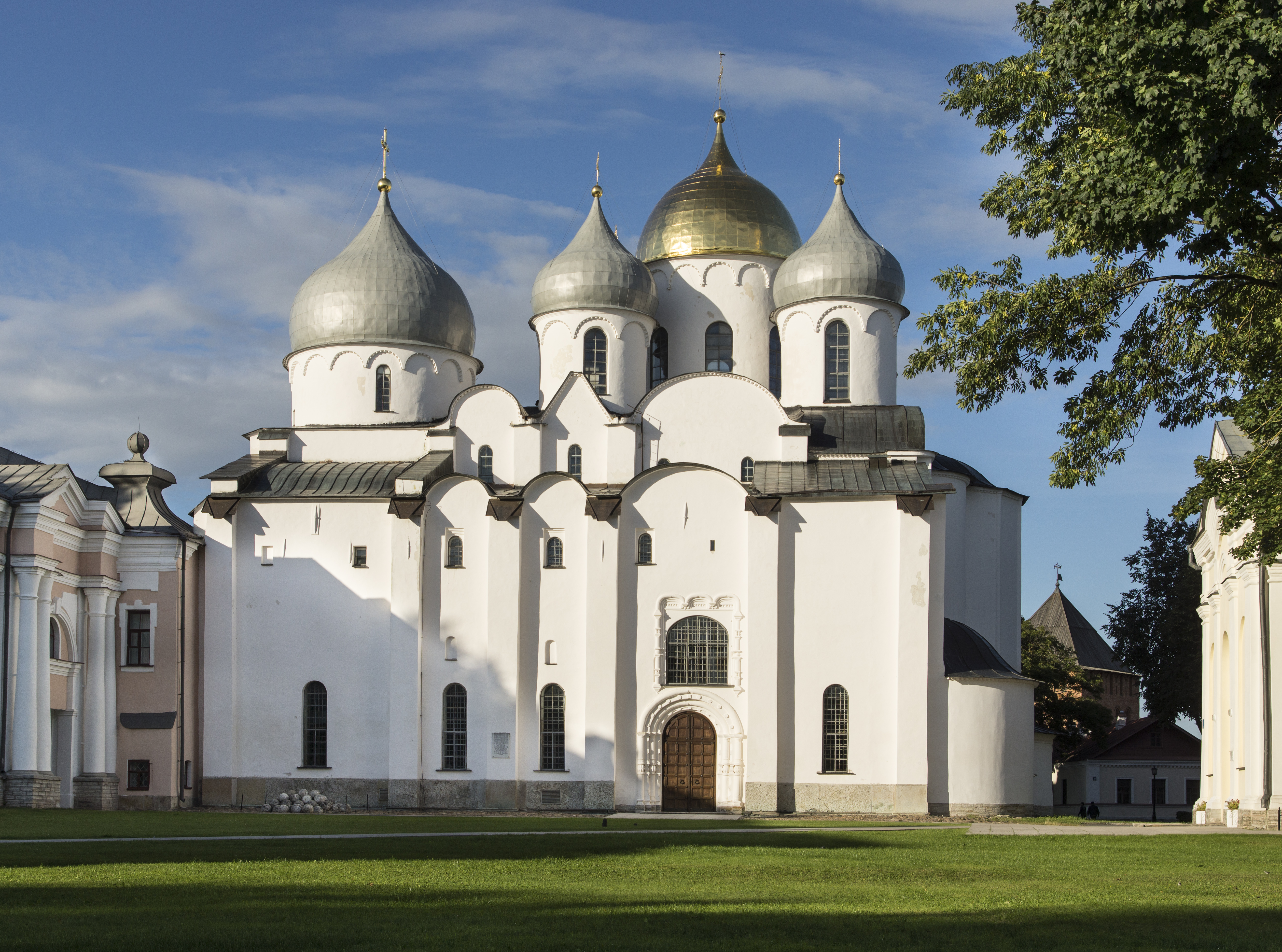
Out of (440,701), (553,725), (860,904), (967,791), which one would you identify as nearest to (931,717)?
(967,791)

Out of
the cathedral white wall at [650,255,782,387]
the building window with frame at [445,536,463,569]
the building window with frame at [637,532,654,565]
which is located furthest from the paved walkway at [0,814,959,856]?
the cathedral white wall at [650,255,782,387]

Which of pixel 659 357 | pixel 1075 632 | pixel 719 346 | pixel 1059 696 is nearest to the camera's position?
pixel 719 346

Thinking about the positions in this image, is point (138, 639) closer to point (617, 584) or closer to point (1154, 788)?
point (617, 584)

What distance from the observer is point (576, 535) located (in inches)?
1410

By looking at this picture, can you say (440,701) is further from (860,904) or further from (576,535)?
(860,904)

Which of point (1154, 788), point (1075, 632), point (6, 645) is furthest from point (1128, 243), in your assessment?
point (1075, 632)

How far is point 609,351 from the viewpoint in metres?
39.9

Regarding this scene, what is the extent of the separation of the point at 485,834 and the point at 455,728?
40.9ft

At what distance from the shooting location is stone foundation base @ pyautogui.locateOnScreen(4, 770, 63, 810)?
31.2 meters

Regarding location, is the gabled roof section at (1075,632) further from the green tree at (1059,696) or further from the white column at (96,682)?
the white column at (96,682)

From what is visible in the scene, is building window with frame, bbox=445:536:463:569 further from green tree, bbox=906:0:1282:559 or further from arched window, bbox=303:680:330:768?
green tree, bbox=906:0:1282:559

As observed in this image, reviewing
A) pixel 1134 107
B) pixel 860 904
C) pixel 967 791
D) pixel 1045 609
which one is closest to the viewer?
pixel 860 904

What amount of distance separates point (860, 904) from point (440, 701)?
928 inches

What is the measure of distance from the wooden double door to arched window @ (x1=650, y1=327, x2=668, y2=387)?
35.2 feet
